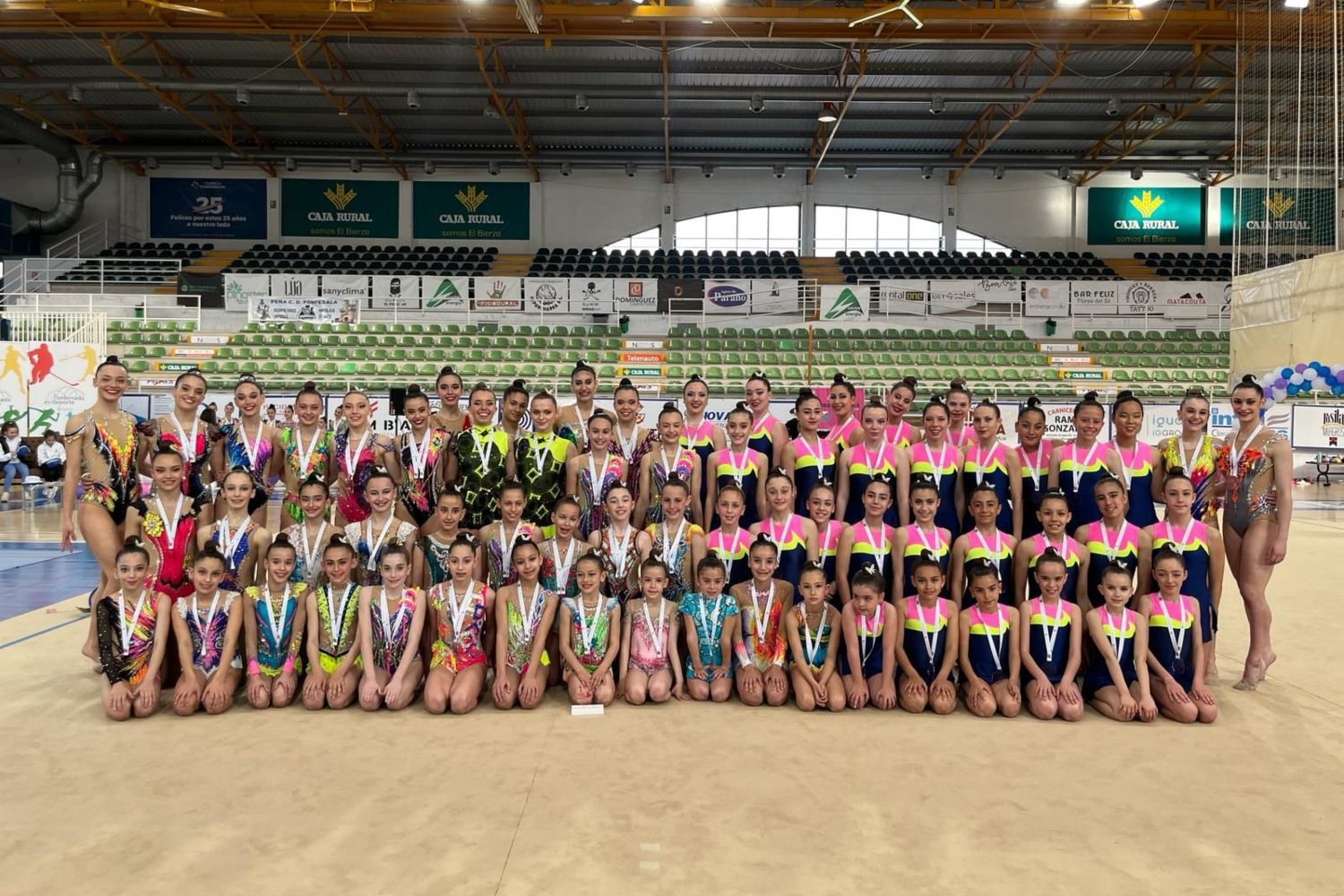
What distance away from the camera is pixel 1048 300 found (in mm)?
20594

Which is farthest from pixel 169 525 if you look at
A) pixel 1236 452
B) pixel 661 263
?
pixel 661 263

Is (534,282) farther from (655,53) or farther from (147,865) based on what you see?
(147,865)

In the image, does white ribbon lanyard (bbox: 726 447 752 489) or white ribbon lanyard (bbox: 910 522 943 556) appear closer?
white ribbon lanyard (bbox: 910 522 943 556)

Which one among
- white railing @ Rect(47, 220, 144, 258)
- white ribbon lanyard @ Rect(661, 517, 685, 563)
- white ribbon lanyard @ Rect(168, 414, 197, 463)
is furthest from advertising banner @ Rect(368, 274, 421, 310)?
white ribbon lanyard @ Rect(661, 517, 685, 563)

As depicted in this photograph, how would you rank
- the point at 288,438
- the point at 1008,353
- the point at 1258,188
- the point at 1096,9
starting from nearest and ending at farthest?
the point at 288,438 → the point at 1258,188 → the point at 1096,9 → the point at 1008,353

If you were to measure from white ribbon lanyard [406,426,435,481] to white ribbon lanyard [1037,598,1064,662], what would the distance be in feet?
11.5

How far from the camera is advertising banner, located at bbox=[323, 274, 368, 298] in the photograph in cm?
2006

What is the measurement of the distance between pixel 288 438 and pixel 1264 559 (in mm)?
5678

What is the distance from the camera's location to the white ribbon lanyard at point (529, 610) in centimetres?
450

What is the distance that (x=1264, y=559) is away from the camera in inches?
190

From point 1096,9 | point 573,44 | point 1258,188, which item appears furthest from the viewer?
point 573,44

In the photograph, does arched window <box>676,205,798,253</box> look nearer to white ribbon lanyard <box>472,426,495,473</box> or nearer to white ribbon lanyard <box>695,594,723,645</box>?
white ribbon lanyard <box>472,426,495,473</box>

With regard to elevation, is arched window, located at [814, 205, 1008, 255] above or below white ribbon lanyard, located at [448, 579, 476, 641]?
above

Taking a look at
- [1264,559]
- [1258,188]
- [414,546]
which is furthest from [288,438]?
[1258,188]
